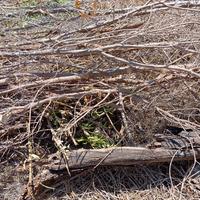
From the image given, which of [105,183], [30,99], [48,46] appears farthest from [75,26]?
[105,183]

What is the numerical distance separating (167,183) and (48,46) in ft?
3.43

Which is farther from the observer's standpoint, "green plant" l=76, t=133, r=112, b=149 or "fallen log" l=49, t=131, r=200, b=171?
"green plant" l=76, t=133, r=112, b=149

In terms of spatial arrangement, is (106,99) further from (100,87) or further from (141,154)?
(141,154)

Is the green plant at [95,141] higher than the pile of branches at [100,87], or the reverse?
the pile of branches at [100,87]

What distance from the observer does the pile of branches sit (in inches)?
96.2

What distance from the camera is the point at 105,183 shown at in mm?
2357

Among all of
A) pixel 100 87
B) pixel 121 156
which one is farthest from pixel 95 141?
pixel 100 87

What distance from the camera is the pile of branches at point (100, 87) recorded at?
8.02 ft

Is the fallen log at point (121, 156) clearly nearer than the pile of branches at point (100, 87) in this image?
Yes

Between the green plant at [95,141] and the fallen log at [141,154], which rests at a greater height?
the green plant at [95,141]

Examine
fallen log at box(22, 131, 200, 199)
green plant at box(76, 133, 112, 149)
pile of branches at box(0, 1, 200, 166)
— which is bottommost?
fallen log at box(22, 131, 200, 199)

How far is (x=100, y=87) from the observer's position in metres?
2.57

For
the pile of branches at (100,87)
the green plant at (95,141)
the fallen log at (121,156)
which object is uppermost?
the pile of branches at (100,87)

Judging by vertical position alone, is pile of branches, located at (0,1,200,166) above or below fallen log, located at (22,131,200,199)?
above
